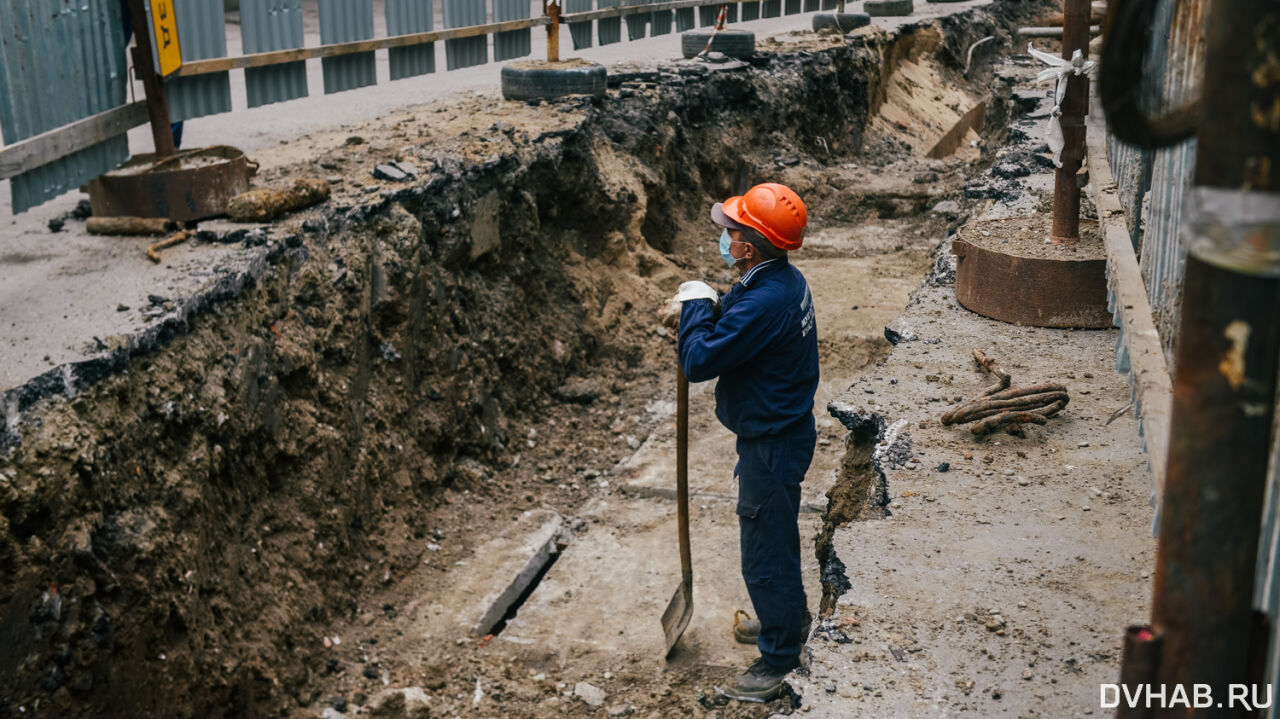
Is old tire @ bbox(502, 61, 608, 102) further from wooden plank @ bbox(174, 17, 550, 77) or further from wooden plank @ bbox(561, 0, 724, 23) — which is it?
wooden plank @ bbox(561, 0, 724, 23)

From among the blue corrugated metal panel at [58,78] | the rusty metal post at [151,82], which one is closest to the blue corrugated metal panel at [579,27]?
the rusty metal post at [151,82]

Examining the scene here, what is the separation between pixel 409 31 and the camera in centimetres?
880

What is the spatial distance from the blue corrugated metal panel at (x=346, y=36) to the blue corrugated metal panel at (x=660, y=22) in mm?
5991

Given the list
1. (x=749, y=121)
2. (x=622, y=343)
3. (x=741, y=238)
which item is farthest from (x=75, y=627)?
(x=749, y=121)

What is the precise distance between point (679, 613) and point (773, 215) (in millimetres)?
1900

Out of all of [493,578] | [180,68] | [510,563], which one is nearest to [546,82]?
[180,68]

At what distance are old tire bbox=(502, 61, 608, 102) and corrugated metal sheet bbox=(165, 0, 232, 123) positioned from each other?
2861 mm

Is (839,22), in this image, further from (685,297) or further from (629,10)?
(685,297)

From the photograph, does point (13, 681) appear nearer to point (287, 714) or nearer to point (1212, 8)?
point (287, 714)

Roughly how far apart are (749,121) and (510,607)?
25.2ft

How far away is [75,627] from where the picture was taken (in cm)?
370

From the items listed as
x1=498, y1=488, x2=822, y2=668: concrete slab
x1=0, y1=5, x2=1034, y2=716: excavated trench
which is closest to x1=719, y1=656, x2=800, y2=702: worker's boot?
x1=0, y1=5, x2=1034, y2=716: excavated trench

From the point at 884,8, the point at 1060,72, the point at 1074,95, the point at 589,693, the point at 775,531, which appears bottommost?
the point at 589,693

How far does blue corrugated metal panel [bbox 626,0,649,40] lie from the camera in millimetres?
13016
